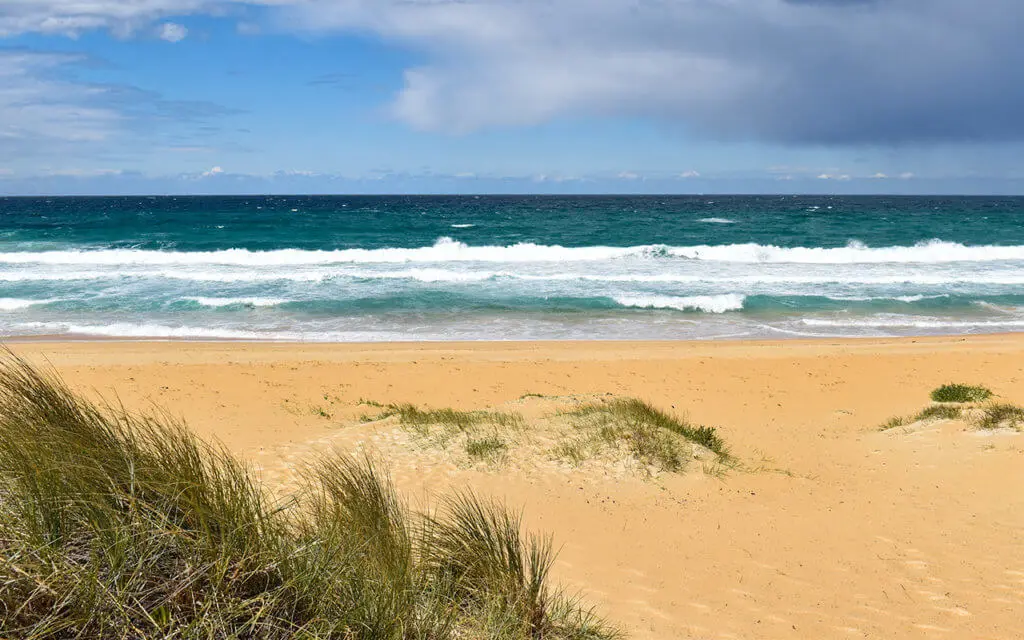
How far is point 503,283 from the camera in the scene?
27.1m

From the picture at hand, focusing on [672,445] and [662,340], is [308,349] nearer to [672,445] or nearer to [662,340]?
[662,340]

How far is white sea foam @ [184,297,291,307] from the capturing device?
22.3 metres

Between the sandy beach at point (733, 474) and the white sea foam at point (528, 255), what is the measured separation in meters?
20.2

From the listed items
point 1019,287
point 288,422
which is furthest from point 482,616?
point 1019,287

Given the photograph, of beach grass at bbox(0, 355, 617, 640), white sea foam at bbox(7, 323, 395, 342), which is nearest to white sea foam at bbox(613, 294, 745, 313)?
white sea foam at bbox(7, 323, 395, 342)

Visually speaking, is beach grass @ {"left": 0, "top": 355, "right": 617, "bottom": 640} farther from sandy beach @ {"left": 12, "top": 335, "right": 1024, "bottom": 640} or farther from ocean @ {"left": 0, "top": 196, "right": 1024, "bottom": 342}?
ocean @ {"left": 0, "top": 196, "right": 1024, "bottom": 342}

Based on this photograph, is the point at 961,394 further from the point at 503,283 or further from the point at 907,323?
the point at 503,283

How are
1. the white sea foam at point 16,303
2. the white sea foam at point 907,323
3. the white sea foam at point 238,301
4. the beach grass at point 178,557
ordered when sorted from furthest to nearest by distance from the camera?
the white sea foam at point 238,301 → the white sea foam at point 16,303 → the white sea foam at point 907,323 → the beach grass at point 178,557

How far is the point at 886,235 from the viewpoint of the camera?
4581 cm

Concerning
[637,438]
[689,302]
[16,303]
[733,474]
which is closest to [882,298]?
[689,302]

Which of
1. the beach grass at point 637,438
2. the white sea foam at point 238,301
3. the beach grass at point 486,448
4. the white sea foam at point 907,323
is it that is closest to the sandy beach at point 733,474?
the beach grass at point 486,448

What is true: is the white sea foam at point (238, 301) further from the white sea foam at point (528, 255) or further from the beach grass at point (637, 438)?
the beach grass at point (637, 438)

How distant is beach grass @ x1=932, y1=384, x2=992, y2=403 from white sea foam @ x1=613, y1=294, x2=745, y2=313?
1012 centimetres

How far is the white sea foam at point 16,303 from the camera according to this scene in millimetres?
21411
